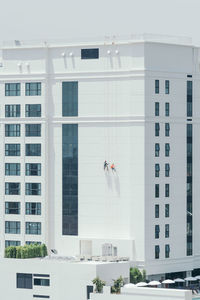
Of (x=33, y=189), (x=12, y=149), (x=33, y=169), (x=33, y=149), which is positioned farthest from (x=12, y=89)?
(x=33, y=189)

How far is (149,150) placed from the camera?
128 metres

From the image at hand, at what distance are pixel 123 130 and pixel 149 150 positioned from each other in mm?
2355

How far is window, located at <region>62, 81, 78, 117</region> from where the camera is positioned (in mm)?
130500

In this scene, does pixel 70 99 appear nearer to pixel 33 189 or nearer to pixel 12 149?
pixel 12 149

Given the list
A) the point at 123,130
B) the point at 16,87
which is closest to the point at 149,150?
the point at 123,130

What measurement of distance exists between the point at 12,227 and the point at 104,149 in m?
9.52

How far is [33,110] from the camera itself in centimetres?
13188

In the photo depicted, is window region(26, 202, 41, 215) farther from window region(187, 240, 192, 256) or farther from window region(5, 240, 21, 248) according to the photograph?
window region(187, 240, 192, 256)

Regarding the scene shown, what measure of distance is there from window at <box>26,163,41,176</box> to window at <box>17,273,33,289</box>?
326 inches

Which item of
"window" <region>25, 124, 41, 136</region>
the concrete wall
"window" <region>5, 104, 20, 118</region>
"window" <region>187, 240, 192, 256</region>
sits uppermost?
"window" <region>5, 104, 20, 118</region>

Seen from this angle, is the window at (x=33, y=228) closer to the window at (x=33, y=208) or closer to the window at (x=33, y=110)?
the window at (x=33, y=208)

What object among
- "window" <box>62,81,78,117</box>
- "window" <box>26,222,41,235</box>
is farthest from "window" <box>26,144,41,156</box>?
"window" <box>26,222,41,235</box>

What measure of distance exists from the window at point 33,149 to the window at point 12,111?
99.6 inches

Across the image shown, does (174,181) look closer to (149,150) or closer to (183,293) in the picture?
(149,150)
